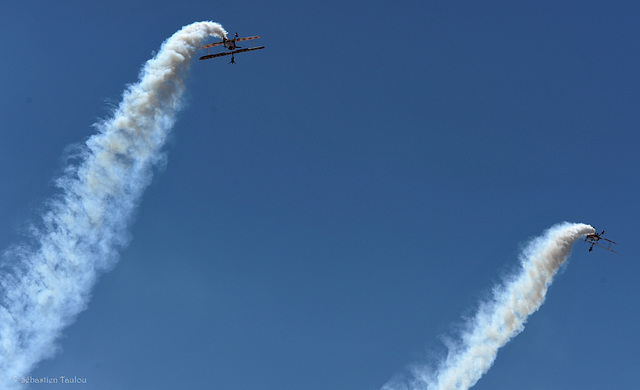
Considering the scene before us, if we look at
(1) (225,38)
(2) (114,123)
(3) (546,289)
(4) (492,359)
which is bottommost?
(4) (492,359)

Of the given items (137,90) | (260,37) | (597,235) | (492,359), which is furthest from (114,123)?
(597,235)

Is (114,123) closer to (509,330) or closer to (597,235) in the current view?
(509,330)

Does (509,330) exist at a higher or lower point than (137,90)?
lower

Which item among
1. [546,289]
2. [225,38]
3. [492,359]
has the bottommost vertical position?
[492,359]

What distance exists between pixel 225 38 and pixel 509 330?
68416mm

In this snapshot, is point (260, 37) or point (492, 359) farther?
point (492, 359)

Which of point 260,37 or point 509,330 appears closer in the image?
point 260,37

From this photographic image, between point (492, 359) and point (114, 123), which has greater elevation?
point (114, 123)

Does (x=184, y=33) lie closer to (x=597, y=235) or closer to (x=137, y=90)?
(x=137, y=90)

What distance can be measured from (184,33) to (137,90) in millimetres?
11459

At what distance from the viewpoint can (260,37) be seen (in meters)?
132

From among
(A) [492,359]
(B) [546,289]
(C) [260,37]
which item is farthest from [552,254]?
(C) [260,37]

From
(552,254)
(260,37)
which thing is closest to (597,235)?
(552,254)

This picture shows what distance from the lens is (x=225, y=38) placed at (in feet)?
436
